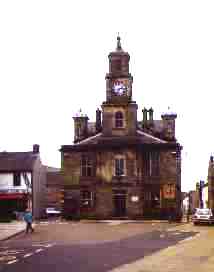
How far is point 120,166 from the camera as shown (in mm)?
69250

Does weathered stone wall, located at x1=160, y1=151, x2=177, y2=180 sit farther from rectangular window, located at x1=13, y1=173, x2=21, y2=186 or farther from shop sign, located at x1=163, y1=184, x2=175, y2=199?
rectangular window, located at x1=13, y1=173, x2=21, y2=186

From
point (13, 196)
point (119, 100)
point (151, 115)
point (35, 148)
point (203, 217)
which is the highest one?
point (119, 100)

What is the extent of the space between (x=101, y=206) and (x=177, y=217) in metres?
7.81

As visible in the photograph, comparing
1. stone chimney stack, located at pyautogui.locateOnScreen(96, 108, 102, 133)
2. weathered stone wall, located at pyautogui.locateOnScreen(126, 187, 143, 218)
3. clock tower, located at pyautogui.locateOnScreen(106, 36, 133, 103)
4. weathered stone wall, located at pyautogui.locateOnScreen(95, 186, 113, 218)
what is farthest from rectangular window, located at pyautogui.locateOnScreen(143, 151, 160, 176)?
stone chimney stack, located at pyautogui.locateOnScreen(96, 108, 102, 133)

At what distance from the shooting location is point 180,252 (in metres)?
25.9

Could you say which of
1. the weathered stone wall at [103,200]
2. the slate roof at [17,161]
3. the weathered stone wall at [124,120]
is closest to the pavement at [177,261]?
the weathered stone wall at [103,200]

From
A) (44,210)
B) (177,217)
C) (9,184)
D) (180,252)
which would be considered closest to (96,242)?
(180,252)

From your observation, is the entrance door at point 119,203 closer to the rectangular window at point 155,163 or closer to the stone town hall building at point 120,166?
the stone town hall building at point 120,166

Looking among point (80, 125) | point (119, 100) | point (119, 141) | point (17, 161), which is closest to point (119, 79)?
point (119, 100)

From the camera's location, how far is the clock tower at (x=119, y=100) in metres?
69.4

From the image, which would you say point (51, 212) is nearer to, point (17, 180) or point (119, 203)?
point (17, 180)

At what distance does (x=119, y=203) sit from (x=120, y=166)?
3.72 meters

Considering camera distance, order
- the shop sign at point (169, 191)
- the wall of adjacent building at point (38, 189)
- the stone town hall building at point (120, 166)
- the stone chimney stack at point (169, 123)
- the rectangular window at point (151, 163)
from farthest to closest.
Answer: the wall of adjacent building at point (38, 189) → the stone chimney stack at point (169, 123) → the rectangular window at point (151, 163) → the stone town hall building at point (120, 166) → the shop sign at point (169, 191)

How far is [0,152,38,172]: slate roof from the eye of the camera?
76562 mm
